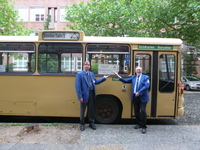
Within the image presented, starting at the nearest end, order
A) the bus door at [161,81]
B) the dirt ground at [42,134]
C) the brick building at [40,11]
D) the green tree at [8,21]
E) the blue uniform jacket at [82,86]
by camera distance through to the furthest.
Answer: the dirt ground at [42,134]
the blue uniform jacket at [82,86]
the bus door at [161,81]
the green tree at [8,21]
the brick building at [40,11]

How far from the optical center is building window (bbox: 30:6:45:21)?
33.2 metres

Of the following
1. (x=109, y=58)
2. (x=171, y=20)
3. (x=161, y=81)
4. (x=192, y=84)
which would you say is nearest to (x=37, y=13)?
(x=171, y=20)

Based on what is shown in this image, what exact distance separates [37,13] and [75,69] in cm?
2900

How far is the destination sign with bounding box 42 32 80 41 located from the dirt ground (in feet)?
8.73

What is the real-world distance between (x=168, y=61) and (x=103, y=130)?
292 cm

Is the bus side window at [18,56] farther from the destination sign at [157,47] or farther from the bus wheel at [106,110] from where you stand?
the destination sign at [157,47]

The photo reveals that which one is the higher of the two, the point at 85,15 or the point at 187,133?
the point at 85,15

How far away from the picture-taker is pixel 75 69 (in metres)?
7.02

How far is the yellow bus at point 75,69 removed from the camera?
22.9ft

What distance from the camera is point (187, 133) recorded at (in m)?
6.02

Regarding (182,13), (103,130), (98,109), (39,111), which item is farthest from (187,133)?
(182,13)

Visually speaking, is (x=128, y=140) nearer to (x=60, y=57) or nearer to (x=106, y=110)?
(x=106, y=110)

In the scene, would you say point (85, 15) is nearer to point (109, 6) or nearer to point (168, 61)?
point (109, 6)

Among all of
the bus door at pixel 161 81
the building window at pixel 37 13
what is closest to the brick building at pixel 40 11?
the building window at pixel 37 13
